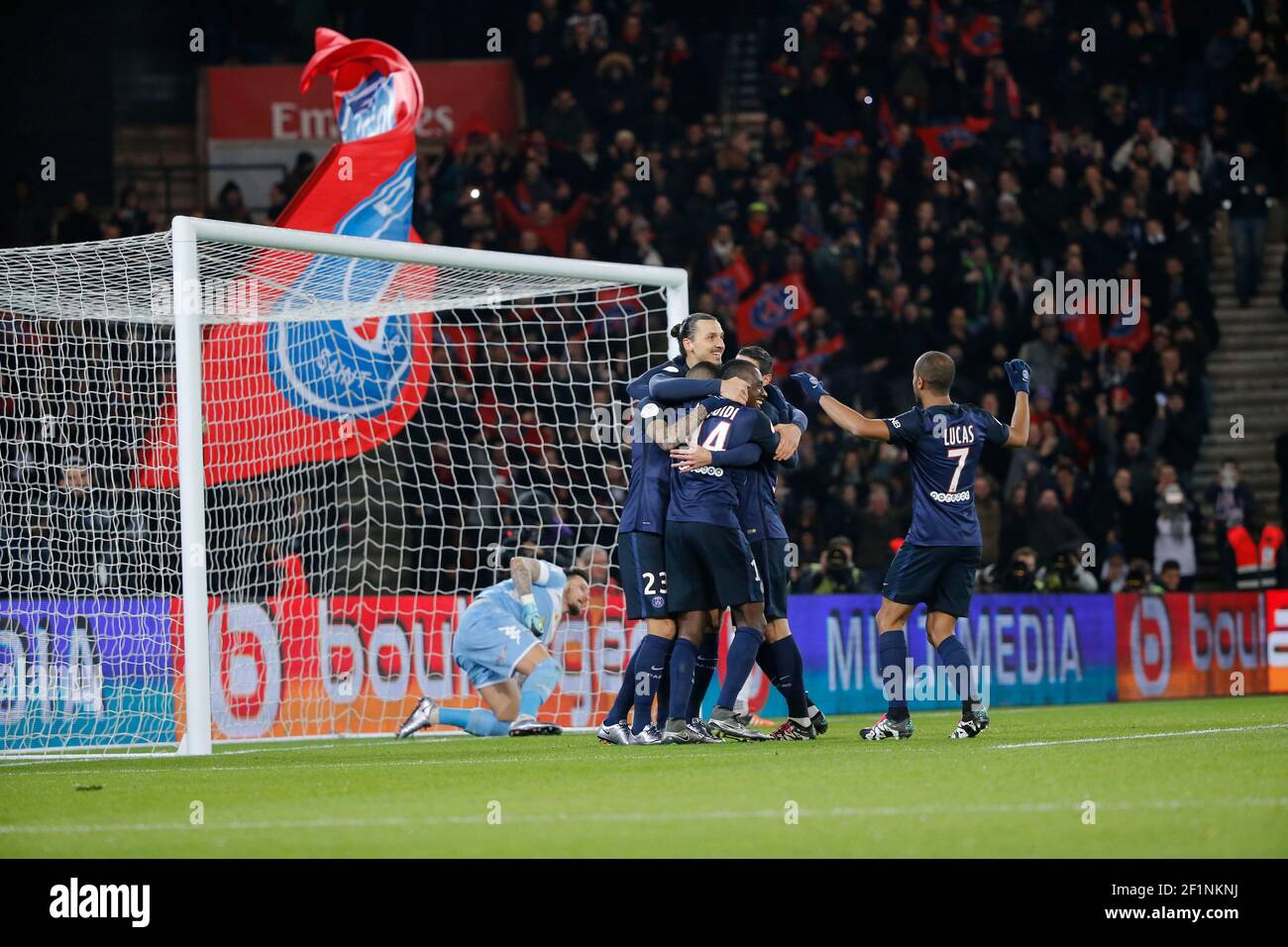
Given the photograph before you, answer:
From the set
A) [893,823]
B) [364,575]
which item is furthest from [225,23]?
[893,823]

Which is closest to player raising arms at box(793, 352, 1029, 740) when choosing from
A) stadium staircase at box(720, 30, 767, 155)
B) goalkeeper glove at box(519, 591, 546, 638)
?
goalkeeper glove at box(519, 591, 546, 638)

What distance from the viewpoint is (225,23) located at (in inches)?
802

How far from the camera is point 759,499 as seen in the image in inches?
360

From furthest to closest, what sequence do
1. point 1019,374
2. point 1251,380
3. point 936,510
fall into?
1. point 1251,380
2. point 1019,374
3. point 936,510

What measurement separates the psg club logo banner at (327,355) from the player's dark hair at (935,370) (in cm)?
336

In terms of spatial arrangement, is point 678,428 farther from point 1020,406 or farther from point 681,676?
point 1020,406

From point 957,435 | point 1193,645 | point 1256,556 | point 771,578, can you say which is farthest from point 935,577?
point 1256,556

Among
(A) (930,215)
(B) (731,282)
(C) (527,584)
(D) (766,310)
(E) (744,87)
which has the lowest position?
(C) (527,584)

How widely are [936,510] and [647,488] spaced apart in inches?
53.3

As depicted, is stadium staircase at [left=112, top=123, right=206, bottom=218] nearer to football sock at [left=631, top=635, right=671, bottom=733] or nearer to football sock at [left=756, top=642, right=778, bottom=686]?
football sock at [left=756, top=642, right=778, bottom=686]

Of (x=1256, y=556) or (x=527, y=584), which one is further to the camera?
(x=1256, y=556)

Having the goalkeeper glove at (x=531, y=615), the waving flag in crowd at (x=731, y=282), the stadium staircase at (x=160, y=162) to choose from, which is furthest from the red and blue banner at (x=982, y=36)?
the goalkeeper glove at (x=531, y=615)

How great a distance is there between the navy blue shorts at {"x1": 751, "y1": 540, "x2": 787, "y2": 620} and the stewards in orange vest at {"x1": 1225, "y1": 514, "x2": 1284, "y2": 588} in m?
7.98
